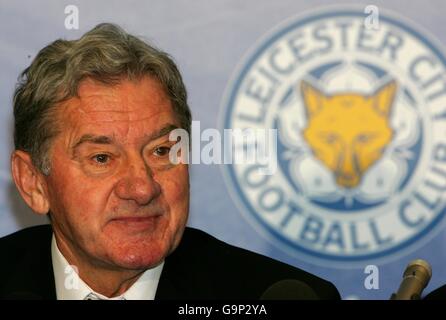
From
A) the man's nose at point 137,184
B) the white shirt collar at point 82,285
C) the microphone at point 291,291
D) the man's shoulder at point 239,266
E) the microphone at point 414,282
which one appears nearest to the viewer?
the microphone at point 414,282

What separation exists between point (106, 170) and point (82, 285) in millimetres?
383

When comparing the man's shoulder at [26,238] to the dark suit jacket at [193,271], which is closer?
the dark suit jacket at [193,271]

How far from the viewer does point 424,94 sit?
111 inches

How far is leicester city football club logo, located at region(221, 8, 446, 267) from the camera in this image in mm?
2809

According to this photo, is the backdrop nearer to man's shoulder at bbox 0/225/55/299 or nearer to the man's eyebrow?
man's shoulder at bbox 0/225/55/299

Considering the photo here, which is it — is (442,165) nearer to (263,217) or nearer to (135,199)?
(263,217)

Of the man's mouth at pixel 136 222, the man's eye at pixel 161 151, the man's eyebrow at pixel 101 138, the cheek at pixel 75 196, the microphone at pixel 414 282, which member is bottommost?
the microphone at pixel 414 282

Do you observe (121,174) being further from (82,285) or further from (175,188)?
(82,285)

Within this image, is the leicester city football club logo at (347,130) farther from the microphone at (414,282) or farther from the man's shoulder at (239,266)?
the microphone at (414,282)

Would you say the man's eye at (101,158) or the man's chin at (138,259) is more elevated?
the man's eye at (101,158)

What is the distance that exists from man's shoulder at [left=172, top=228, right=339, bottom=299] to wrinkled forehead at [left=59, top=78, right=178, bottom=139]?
470 millimetres

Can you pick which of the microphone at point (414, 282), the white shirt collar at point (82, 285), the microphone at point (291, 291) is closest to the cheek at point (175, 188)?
the white shirt collar at point (82, 285)

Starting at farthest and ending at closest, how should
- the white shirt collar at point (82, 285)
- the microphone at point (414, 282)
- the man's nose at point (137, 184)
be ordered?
1. the white shirt collar at point (82, 285)
2. the man's nose at point (137, 184)
3. the microphone at point (414, 282)

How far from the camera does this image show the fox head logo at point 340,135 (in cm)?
281
